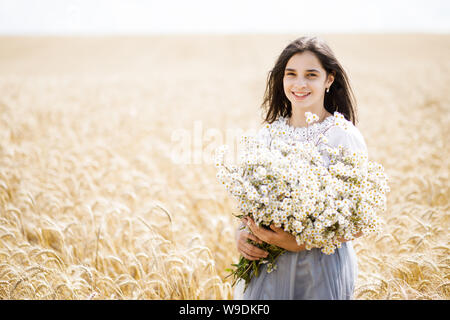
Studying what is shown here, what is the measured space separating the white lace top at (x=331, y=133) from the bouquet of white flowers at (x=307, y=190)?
0.15 metres

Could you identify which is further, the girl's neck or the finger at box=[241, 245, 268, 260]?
the girl's neck

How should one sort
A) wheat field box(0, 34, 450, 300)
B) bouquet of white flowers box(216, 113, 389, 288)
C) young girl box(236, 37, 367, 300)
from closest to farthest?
bouquet of white flowers box(216, 113, 389, 288), young girl box(236, 37, 367, 300), wheat field box(0, 34, 450, 300)

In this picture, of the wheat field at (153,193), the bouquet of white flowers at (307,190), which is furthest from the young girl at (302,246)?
the wheat field at (153,193)

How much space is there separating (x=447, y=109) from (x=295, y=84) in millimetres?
9223

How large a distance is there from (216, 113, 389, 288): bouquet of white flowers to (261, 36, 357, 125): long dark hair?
66 centimetres

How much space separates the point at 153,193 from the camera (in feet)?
13.6

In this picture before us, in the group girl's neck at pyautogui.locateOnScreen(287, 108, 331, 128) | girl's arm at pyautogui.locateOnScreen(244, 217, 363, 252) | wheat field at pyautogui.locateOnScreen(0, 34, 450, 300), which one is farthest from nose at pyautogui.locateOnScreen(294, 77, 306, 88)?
wheat field at pyautogui.locateOnScreen(0, 34, 450, 300)

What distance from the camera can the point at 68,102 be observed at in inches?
369

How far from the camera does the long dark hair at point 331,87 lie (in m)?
2.00

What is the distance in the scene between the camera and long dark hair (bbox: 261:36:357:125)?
2.00 meters

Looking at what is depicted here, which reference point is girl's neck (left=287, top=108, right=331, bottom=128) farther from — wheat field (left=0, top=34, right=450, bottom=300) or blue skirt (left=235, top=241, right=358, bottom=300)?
wheat field (left=0, top=34, right=450, bottom=300)

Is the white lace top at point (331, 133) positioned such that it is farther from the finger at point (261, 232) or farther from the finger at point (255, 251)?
the finger at point (255, 251)

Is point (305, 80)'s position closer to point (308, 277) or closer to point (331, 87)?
point (331, 87)
